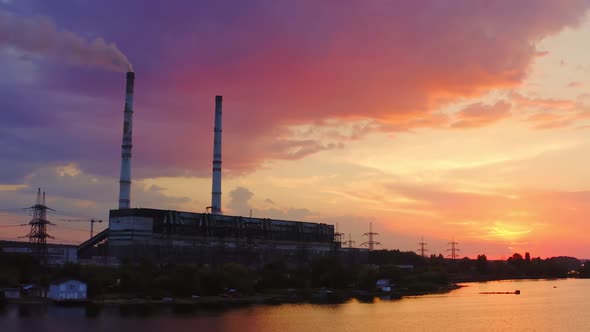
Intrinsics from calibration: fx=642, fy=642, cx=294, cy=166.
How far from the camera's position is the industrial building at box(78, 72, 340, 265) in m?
81.2

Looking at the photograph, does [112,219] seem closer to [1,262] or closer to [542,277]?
[1,262]

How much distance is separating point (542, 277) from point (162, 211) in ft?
335

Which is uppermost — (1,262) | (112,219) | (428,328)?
(112,219)

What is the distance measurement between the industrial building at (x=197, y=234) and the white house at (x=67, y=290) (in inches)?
777

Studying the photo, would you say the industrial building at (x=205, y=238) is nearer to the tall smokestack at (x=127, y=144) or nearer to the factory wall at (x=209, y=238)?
the factory wall at (x=209, y=238)

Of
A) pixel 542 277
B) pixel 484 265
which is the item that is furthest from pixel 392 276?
pixel 542 277

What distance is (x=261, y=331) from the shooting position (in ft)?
141

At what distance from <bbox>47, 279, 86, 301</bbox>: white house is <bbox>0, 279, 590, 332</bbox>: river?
4.43 meters

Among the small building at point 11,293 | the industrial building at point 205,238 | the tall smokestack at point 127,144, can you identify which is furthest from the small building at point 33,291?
the tall smokestack at point 127,144

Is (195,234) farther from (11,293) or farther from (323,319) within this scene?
(323,319)

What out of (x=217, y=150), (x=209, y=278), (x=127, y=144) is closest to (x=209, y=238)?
(x=217, y=150)

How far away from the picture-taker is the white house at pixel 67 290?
58031mm

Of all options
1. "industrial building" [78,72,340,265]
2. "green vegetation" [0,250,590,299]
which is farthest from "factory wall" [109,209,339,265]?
"green vegetation" [0,250,590,299]

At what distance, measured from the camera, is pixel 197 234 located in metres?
89.1
